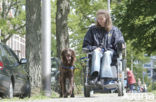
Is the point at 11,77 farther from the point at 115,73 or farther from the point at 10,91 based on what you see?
the point at 115,73

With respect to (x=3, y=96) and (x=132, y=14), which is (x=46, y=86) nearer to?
(x=3, y=96)

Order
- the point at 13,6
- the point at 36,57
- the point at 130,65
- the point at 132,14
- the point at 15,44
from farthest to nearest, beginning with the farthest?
the point at 15,44 < the point at 130,65 < the point at 13,6 < the point at 132,14 < the point at 36,57

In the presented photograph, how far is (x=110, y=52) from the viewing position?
939cm

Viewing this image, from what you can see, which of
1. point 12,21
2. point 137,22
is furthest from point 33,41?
point 12,21

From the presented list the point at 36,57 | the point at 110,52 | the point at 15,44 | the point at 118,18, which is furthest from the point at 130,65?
the point at 110,52

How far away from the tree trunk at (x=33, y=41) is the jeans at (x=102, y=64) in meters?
4.15

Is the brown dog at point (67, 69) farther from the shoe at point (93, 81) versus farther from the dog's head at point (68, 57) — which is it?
the shoe at point (93, 81)

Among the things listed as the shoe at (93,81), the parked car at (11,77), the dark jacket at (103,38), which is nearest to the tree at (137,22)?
the parked car at (11,77)

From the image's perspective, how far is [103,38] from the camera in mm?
9680

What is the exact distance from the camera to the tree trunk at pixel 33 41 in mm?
13141

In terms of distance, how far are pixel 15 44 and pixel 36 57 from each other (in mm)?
56178

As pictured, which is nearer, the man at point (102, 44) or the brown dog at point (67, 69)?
the man at point (102, 44)

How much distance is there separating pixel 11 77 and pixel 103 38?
220 centimetres

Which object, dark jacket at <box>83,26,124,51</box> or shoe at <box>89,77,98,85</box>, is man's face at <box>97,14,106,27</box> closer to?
dark jacket at <box>83,26,124,51</box>
